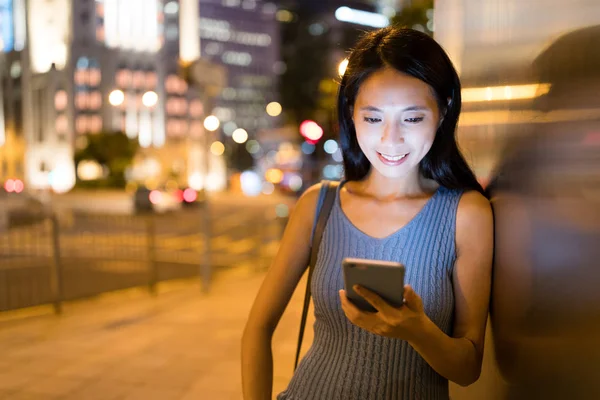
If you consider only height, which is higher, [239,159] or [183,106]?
[183,106]

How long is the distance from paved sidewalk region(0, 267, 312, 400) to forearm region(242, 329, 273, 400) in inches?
47.6

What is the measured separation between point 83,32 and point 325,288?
230 feet

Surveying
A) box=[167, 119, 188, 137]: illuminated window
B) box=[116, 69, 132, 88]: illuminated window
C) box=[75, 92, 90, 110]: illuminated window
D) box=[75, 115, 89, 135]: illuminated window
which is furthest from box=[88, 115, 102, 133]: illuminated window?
box=[167, 119, 188, 137]: illuminated window

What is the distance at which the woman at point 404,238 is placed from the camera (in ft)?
5.30

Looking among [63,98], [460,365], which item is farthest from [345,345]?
[63,98]

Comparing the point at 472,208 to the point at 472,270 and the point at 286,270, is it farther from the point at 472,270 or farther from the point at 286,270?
the point at 286,270

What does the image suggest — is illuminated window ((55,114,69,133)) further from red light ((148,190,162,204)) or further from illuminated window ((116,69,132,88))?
red light ((148,190,162,204))

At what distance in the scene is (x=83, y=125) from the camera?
67.4 meters

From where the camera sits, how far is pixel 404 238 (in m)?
1.67

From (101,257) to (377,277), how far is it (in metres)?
10.7

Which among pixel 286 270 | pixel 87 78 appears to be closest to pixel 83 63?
pixel 87 78

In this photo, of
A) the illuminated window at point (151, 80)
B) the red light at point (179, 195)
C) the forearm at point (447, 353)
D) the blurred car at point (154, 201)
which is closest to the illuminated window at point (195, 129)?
the illuminated window at point (151, 80)

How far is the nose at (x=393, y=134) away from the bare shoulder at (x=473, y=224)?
0.25 m

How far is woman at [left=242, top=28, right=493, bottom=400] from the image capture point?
1.62m
